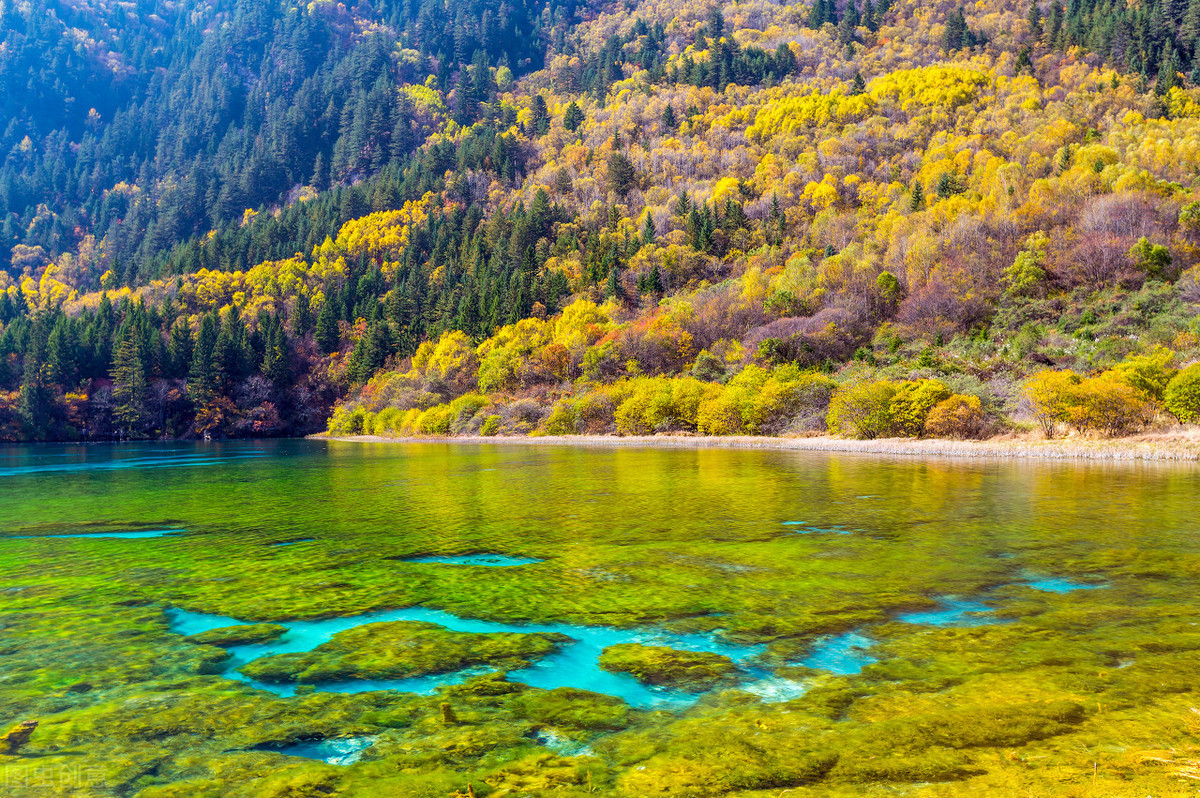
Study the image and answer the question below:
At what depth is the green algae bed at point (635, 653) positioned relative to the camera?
16.5 feet

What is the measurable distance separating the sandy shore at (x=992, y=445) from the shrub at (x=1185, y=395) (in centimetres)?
76

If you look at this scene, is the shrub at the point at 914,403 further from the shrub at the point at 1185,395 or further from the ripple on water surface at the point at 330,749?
the ripple on water surface at the point at 330,749

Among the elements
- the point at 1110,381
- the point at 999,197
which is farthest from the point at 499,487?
the point at 999,197

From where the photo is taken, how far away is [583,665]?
7.57m

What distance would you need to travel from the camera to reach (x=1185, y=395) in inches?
1357

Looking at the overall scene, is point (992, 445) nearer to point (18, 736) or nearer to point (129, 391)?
point (18, 736)

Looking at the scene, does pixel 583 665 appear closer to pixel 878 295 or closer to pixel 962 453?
pixel 962 453

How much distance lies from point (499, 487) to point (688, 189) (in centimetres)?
11553

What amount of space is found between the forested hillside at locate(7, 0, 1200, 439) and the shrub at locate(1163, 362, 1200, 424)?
0.25 m

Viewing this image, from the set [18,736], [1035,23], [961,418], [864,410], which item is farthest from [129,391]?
[1035,23]

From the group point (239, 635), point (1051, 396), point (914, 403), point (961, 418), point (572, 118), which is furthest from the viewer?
point (572, 118)

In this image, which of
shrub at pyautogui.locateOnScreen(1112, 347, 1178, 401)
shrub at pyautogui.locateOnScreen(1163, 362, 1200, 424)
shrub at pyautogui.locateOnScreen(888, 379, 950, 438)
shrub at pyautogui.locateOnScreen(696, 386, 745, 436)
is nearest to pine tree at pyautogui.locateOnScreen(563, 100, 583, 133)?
shrub at pyautogui.locateOnScreen(696, 386, 745, 436)

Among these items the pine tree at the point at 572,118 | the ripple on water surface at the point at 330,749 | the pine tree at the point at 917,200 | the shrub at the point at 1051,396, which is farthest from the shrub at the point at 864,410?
the pine tree at the point at 572,118

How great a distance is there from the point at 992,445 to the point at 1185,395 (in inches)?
342
